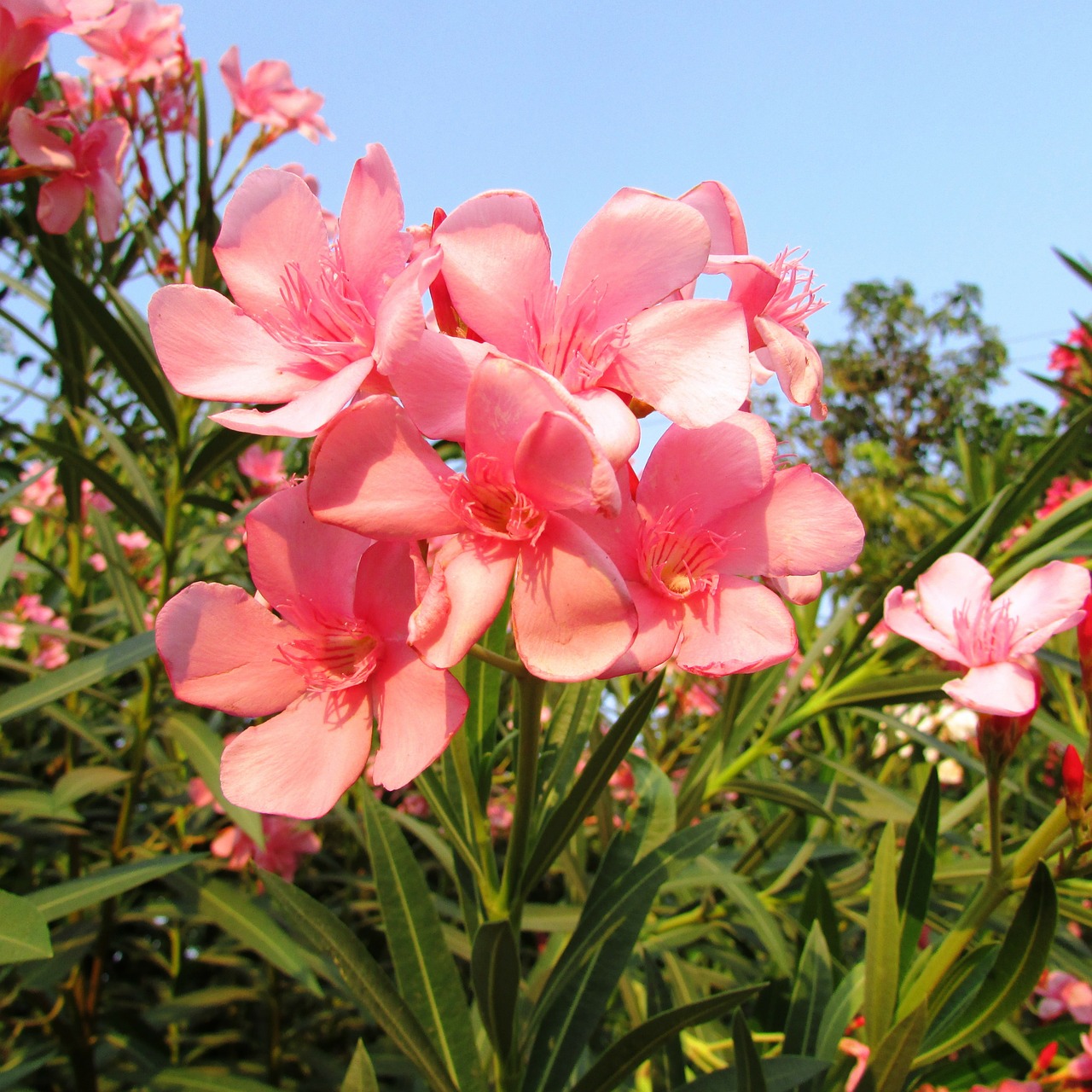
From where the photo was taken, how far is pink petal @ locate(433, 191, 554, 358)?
0.65 meters

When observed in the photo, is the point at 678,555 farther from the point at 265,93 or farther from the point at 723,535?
the point at 265,93

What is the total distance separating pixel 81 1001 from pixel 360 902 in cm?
50

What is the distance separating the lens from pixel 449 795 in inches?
34.7

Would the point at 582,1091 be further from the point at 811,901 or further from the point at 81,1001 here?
the point at 81,1001

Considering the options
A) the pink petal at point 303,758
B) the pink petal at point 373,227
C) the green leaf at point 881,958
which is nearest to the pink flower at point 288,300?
the pink petal at point 373,227

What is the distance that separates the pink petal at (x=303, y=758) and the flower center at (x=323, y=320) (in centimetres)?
25

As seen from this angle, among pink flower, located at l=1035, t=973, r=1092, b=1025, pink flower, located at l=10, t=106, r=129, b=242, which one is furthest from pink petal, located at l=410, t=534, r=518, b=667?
pink flower, located at l=1035, t=973, r=1092, b=1025

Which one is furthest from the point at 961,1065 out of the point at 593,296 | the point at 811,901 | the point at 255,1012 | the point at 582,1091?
the point at 255,1012

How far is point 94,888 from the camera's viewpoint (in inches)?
41.1

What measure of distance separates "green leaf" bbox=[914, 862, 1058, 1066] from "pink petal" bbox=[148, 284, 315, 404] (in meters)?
0.74

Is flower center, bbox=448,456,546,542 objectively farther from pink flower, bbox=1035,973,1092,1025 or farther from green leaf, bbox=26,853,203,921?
pink flower, bbox=1035,973,1092,1025

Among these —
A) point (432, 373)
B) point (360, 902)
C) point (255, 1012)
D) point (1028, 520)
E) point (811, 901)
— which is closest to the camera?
point (432, 373)

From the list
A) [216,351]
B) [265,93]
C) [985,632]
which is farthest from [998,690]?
[265,93]

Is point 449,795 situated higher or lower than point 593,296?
lower
